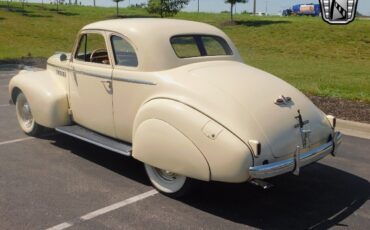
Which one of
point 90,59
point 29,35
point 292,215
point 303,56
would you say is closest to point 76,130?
point 90,59

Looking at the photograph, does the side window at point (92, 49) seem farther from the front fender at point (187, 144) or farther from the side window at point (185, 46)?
the front fender at point (187, 144)

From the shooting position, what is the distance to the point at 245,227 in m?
4.19

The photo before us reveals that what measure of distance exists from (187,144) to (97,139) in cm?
165

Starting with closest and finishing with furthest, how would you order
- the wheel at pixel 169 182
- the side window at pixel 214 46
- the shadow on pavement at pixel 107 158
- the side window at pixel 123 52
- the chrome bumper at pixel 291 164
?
the chrome bumper at pixel 291 164 < the wheel at pixel 169 182 < the side window at pixel 123 52 < the shadow on pavement at pixel 107 158 < the side window at pixel 214 46

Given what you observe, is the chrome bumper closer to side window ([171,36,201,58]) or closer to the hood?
the hood

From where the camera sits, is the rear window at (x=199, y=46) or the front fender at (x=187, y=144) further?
the rear window at (x=199, y=46)

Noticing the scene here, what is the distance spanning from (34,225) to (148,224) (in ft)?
3.30

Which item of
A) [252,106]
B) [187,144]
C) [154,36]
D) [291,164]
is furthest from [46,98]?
[291,164]

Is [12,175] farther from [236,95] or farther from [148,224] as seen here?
[236,95]

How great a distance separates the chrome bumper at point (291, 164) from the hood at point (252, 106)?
8 cm

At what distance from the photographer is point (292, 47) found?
26203 millimetres

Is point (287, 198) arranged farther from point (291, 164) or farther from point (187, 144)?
point (187, 144)

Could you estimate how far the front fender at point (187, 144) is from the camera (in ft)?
13.5

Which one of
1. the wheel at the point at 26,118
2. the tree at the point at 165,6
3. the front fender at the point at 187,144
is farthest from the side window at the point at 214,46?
the tree at the point at 165,6
